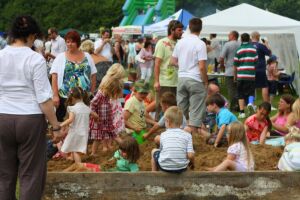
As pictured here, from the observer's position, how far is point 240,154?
8555 millimetres

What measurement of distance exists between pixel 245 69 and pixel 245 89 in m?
0.50

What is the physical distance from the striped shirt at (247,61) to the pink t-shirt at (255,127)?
5.88 meters

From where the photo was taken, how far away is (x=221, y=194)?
795 cm

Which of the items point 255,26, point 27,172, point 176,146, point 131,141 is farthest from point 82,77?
point 255,26

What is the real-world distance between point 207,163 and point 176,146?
1640 mm

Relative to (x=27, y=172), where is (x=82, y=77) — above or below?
above

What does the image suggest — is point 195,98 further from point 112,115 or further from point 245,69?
point 245,69

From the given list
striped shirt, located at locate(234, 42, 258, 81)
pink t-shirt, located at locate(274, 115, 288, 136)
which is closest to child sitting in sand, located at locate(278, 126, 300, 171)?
pink t-shirt, located at locate(274, 115, 288, 136)

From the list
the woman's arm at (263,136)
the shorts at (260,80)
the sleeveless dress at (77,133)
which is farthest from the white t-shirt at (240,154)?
the shorts at (260,80)

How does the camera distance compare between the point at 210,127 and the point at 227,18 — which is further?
the point at 227,18

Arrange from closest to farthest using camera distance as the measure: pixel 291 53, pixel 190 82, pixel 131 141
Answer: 1. pixel 131 141
2. pixel 190 82
3. pixel 291 53

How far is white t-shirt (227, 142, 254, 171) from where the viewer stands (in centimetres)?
854

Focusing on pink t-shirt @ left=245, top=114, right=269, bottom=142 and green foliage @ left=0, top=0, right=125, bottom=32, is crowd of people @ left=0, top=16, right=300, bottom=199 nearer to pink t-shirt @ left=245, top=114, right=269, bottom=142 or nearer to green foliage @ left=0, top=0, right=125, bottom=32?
pink t-shirt @ left=245, top=114, right=269, bottom=142

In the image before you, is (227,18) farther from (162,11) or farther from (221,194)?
(162,11)
